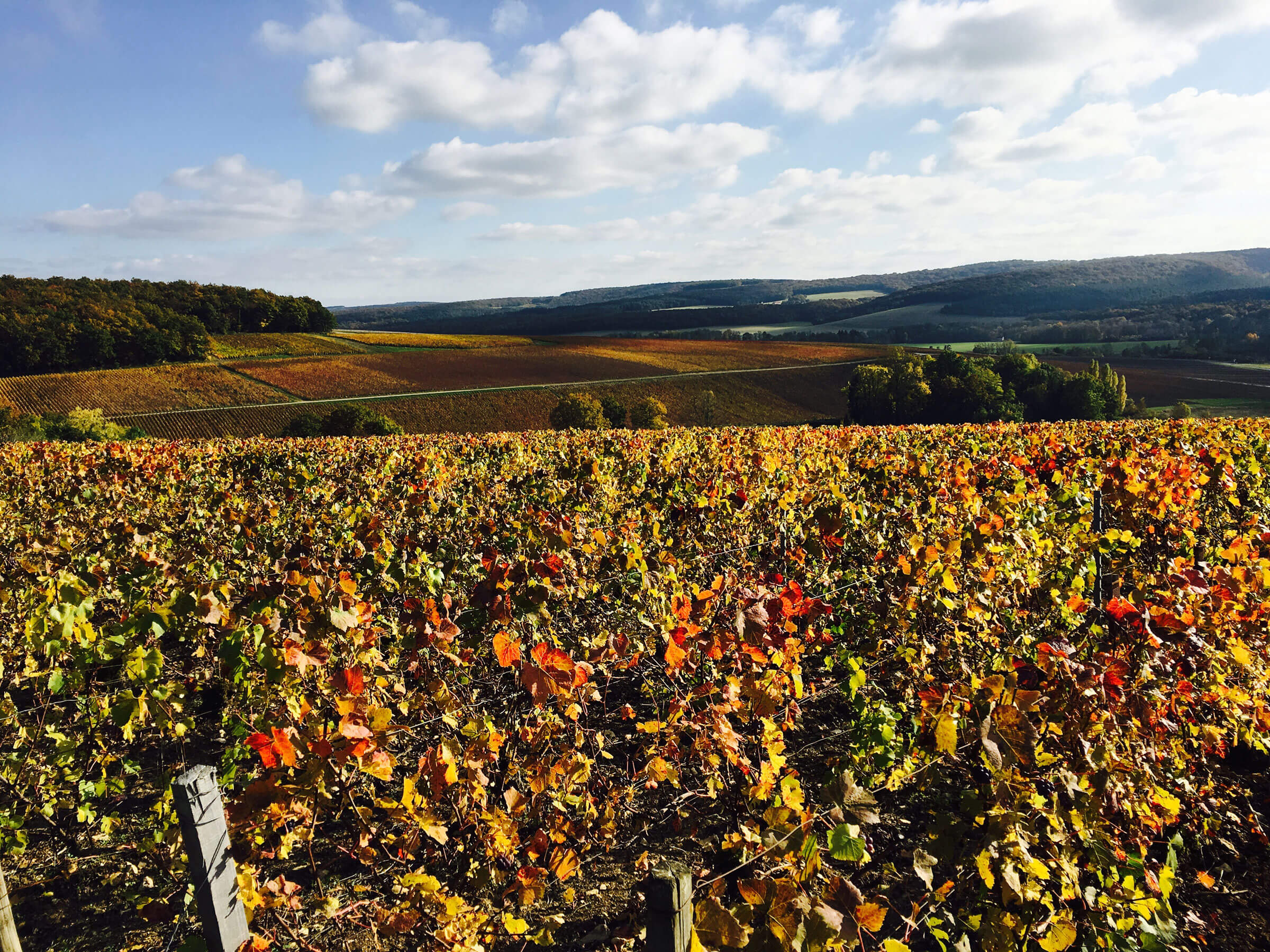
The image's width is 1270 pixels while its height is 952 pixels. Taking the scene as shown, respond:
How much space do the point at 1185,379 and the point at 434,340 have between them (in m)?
78.6

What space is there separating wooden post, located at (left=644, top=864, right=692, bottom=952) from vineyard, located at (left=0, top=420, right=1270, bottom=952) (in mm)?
176

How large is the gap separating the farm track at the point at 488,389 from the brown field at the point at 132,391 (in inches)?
44.4

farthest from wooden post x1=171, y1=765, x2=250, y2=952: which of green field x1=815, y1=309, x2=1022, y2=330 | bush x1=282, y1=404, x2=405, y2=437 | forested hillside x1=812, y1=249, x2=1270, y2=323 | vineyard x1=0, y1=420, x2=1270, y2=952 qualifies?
forested hillside x1=812, y1=249, x2=1270, y2=323

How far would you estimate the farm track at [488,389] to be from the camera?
52.1m

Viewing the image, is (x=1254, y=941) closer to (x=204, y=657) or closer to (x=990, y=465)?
(x=990, y=465)

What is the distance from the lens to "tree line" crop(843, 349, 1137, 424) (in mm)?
52094

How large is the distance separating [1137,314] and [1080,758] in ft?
463

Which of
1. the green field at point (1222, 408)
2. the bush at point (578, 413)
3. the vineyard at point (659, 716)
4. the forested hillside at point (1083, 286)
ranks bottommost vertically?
the green field at point (1222, 408)

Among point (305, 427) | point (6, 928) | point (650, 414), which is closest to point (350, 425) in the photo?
point (305, 427)

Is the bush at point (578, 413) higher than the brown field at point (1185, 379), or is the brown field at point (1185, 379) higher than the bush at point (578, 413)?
the bush at point (578, 413)

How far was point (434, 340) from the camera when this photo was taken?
90.8 metres

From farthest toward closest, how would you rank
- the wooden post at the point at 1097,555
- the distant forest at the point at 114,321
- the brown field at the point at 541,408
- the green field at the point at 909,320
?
the green field at the point at 909,320, the distant forest at the point at 114,321, the brown field at the point at 541,408, the wooden post at the point at 1097,555

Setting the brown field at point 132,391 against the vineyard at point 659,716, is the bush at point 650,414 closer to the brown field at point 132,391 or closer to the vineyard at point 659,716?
the brown field at point 132,391

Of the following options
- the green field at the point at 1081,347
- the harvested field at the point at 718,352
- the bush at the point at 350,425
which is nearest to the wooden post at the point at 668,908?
the bush at the point at 350,425
